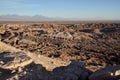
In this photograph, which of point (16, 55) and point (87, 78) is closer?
point (87, 78)

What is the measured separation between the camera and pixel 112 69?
36.3 ft

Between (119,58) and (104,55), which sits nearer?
(119,58)

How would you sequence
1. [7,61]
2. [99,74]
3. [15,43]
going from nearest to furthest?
[99,74]
[7,61]
[15,43]

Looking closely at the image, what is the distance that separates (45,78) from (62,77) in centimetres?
70

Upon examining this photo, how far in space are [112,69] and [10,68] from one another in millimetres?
4193

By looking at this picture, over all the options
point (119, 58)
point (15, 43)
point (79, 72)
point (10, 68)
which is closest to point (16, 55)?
point (10, 68)

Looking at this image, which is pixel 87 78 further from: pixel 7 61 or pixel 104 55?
pixel 104 55

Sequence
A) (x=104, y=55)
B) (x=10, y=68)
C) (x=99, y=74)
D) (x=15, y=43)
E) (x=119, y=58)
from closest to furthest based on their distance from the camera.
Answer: (x=99, y=74) → (x=10, y=68) → (x=119, y=58) → (x=104, y=55) → (x=15, y=43)

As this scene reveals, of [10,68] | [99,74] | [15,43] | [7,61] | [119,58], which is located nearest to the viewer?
[99,74]

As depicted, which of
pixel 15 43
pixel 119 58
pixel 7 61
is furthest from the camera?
pixel 15 43

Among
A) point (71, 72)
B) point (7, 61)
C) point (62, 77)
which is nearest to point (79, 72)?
point (71, 72)

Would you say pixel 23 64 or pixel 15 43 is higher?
pixel 23 64

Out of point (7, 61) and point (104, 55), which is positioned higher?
point (7, 61)

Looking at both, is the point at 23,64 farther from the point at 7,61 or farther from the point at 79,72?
the point at 79,72
